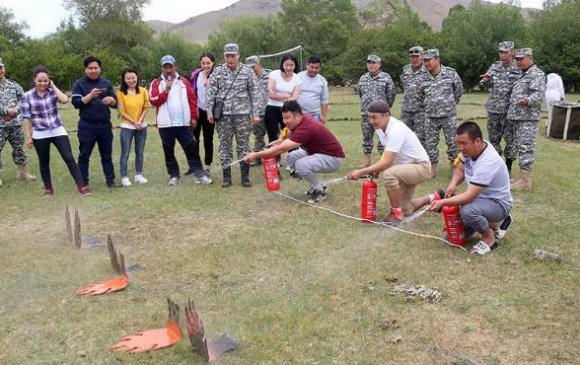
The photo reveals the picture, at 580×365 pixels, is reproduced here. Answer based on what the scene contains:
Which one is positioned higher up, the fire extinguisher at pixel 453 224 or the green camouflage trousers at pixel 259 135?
the green camouflage trousers at pixel 259 135

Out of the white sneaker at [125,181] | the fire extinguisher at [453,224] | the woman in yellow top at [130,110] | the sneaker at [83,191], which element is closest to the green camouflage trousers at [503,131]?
the fire extinguisher at [453,224]

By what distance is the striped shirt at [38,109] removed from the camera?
678 cm

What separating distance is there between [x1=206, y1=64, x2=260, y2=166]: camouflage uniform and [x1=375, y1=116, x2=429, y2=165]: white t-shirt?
6.44 ft

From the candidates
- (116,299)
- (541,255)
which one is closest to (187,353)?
(116,299)

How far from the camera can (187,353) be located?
3.31 meters

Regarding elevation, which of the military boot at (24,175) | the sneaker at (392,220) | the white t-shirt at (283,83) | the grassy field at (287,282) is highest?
the white t-shirt at (283,83)

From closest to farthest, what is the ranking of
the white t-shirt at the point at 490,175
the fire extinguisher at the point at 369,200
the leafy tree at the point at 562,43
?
the white t-shirt at the point at 490,175
the fire extinguisher at the point at 369,200
the leafy tree at the point at 562,43

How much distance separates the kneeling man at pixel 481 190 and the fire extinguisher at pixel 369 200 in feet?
3.24

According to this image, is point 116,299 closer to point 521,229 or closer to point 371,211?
point 371,211

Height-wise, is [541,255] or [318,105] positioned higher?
[318,105]

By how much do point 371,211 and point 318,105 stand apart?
256 cm

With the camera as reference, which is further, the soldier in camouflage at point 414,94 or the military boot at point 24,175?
the military boot at point 24,175

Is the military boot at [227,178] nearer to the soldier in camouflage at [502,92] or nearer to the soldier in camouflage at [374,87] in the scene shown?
the soldier in camouflage at [374,87]

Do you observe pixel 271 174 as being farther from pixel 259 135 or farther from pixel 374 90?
pixel 374 90
